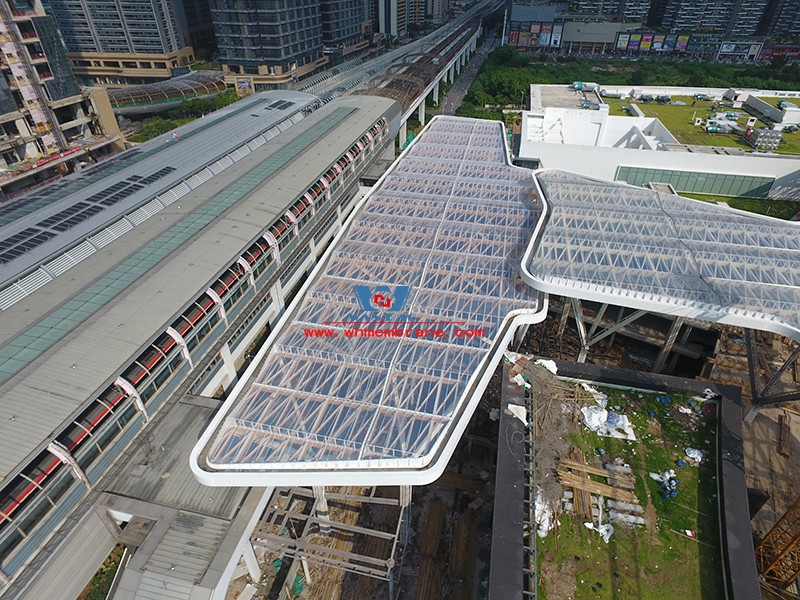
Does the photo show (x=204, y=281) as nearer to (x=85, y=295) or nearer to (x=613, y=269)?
(x=85, y=295)

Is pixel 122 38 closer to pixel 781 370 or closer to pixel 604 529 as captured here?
pixel 604 529

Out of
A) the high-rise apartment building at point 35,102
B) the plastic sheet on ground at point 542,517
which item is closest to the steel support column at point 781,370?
the plastic sheet on ground at point 542,517

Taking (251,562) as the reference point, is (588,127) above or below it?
above

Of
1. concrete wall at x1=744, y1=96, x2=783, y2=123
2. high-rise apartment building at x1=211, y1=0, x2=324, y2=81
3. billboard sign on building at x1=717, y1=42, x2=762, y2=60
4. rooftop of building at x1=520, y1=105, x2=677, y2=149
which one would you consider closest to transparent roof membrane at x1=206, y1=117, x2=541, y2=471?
rooftop of building at x1=520, y1=105, x2=677, y2=149

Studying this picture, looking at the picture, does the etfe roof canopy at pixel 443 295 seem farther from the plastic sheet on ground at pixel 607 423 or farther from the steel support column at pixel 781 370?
the plastic sheet on ground at pixel 607 423

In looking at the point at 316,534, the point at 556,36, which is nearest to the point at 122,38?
the point at 316,534
